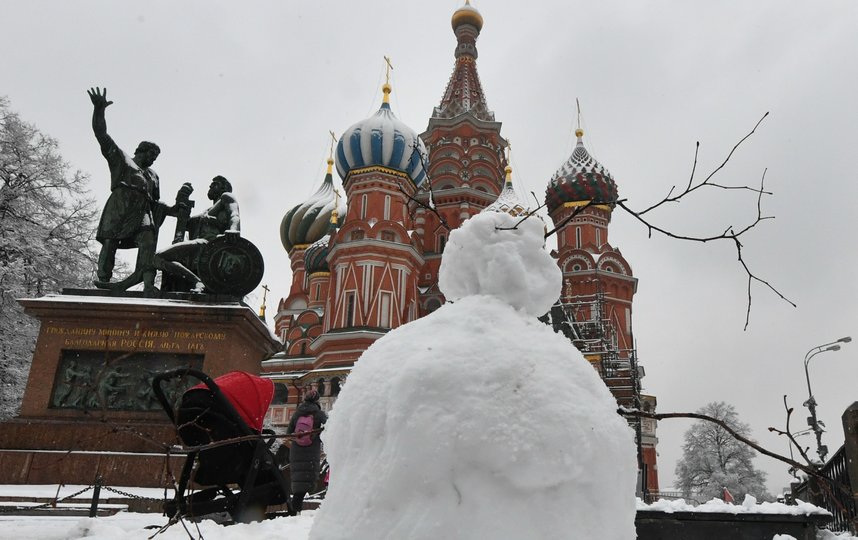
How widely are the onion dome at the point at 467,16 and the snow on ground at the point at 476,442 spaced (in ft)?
148

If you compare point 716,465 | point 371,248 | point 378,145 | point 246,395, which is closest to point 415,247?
point 371,248

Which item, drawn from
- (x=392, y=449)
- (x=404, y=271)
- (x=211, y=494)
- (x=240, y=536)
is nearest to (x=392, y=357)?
(x=392, y=449)

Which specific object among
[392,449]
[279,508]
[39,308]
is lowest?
[279,508]

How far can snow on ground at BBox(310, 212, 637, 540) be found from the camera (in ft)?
5.82

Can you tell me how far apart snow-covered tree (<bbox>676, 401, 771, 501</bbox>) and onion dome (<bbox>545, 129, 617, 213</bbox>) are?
43.9ft

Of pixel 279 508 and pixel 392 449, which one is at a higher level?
pixel 392 449

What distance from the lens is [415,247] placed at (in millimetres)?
29500

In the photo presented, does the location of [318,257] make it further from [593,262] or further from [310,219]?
[593,262]

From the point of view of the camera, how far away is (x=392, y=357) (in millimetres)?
2025

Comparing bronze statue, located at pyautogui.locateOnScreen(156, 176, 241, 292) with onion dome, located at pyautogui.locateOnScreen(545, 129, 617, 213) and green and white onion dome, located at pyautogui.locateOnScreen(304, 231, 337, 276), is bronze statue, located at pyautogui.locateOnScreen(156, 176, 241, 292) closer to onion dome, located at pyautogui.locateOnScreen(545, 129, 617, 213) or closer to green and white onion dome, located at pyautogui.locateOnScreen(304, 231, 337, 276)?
onion dome, located at pyautogui.locateOnScreen(545, 129, 617, 213)

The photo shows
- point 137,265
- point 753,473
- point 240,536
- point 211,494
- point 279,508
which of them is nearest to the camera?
point 240,536

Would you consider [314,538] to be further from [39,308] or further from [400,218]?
[400,218]

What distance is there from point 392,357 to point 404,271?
26.3m

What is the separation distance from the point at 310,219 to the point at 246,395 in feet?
124
